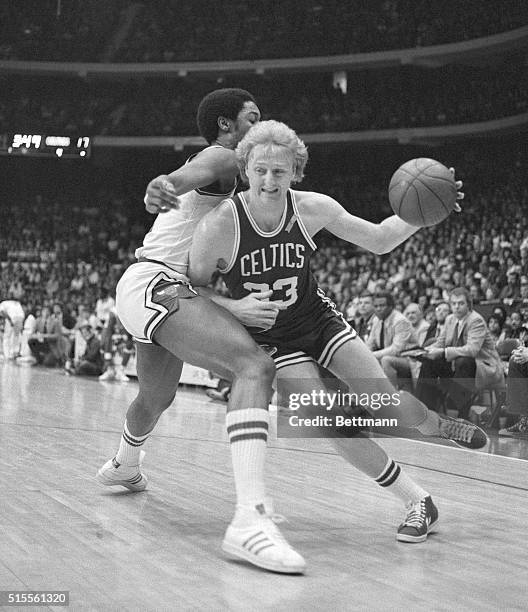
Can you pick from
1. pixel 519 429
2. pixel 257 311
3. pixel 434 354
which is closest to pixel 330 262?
pixel 434 354

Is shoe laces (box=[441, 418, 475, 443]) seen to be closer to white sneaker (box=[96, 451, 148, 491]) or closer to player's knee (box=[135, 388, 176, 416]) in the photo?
player's knee (box=[135, 388, 176, 416])

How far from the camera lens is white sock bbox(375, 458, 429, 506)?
3.64 metres

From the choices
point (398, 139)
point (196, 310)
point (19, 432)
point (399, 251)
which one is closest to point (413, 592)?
point (196, 310)

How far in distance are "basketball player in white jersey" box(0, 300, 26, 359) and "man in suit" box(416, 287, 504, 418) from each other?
1109cm

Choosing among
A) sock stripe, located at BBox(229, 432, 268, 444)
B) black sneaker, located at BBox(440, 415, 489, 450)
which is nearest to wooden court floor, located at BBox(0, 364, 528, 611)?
black sneaker, located at BBox(440, 415, 489, 450)

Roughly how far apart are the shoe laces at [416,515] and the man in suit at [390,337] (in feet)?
15.7

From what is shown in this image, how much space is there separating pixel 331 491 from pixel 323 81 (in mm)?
22279

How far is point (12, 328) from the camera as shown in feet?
57.8

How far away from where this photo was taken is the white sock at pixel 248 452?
10.3 feet

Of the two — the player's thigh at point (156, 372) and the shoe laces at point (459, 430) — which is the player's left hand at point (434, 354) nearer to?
the shoe laces at point (459, 430)

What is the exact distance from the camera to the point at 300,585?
2.84 metres

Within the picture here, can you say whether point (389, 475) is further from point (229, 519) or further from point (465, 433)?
point (465, 433)

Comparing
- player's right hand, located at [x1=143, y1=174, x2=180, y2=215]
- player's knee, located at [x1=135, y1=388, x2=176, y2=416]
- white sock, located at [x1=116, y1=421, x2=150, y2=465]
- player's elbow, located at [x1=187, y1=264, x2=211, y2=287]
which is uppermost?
player's right hand, located at [x1=143, y1=174, x2=180, y2=215]

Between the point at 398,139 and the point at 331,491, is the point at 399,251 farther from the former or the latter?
the point at 331,491
